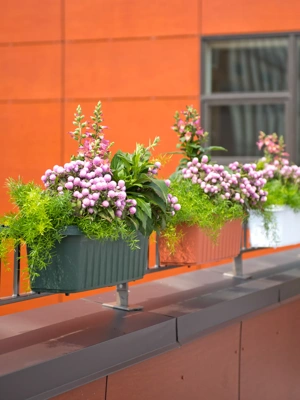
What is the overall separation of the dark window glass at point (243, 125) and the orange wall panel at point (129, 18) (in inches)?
41.0

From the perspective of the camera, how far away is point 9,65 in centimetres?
879

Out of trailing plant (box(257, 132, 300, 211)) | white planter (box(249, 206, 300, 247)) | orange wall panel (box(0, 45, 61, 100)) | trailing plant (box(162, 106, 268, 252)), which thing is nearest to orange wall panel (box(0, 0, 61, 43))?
orange wall panel (box(0, 45, 61, 100))

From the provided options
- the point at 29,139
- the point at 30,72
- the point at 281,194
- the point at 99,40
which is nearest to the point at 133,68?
the point at 99,40

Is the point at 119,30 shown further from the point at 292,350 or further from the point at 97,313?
the point at 97,313

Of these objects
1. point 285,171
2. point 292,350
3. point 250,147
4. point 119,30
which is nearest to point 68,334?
point 292,350

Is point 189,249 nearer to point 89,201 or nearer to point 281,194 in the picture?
point 89,201

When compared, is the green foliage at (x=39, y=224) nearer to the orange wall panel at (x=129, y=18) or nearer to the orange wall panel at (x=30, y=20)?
the orange wall panel at (x=129, y=18)

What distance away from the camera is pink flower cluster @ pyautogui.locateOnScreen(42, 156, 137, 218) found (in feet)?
6.10

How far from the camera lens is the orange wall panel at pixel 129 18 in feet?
26.7

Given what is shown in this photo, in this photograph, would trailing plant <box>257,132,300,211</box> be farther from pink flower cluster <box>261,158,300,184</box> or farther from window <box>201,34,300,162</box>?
window <box>201,34,300,162</box>

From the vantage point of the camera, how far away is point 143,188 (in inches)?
80.9

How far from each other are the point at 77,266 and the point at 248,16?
21.8 ft

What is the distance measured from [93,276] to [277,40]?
657cm

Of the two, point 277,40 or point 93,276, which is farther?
point 277,40
